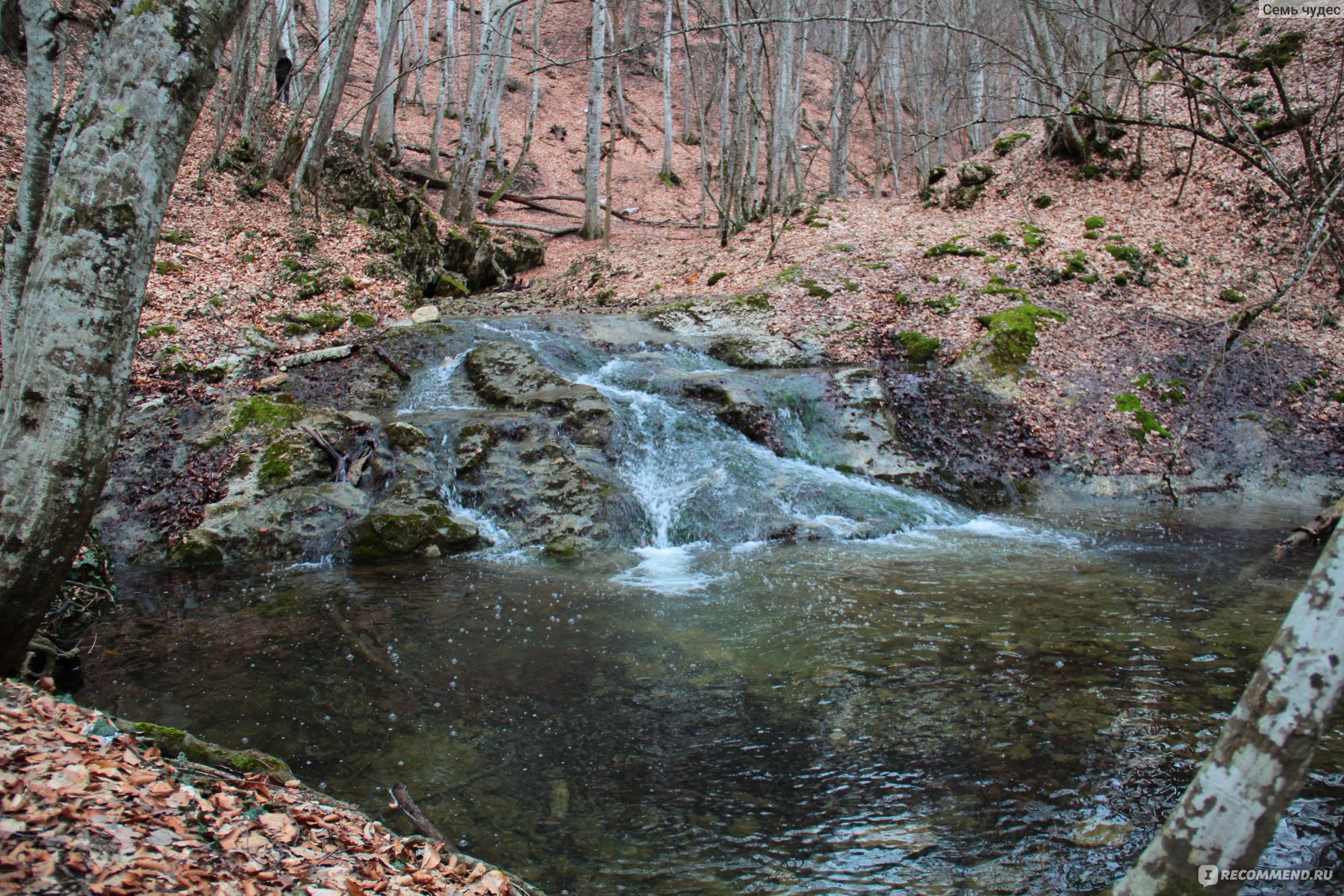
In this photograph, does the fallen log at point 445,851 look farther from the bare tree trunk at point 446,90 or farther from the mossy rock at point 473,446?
the bare tree trunk at point 446,90

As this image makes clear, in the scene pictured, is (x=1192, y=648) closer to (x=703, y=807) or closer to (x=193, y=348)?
(x=703, y=807)

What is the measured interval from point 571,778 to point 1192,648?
4.19 m

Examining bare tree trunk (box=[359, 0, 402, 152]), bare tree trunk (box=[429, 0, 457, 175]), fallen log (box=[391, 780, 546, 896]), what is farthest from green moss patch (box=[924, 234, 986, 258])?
fallen log (box=[391, 780, 546, 896])

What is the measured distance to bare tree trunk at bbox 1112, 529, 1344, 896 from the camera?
5.53 feet

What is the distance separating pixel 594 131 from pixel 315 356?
31.8 feet

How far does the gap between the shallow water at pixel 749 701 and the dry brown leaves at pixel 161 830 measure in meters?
0.62

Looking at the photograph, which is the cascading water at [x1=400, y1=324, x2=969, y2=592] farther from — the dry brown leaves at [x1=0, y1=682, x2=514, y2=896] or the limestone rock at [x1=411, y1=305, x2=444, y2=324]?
the dry brown leaves at [x1=0, y1=682, x2=514, y2=896]

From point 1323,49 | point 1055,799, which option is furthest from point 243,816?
point 1323,49

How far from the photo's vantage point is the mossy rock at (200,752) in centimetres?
279

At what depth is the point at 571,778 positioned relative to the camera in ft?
11.9

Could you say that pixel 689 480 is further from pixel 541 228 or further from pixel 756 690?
pixel 541 228

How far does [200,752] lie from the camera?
9.32 ft

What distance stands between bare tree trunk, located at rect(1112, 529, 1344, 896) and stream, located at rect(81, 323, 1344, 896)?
138 cm

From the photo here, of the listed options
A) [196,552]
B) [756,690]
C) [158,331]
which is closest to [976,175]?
[756,690]
